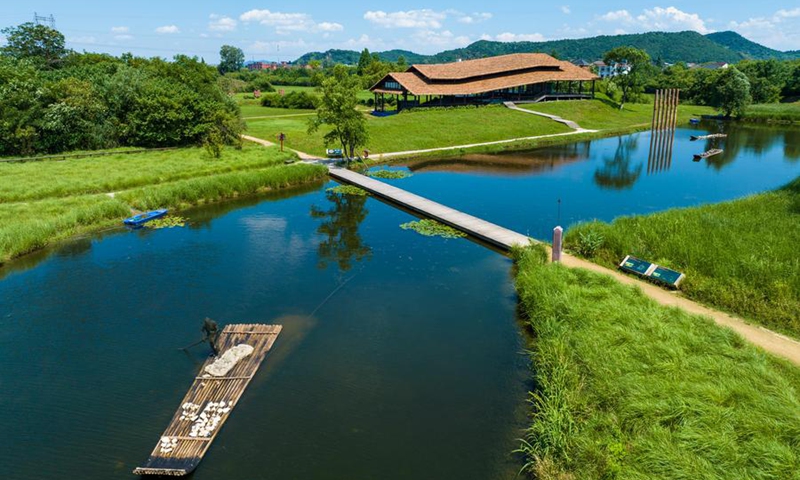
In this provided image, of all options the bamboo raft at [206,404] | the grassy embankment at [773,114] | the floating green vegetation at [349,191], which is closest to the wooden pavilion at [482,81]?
the grassy embankment at [773,114]

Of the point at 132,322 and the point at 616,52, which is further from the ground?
the point at 616,52

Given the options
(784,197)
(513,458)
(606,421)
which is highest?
(784,197)

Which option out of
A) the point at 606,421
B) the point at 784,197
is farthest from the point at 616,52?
the point at 606,421

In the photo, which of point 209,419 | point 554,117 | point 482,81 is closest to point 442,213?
point 209,419

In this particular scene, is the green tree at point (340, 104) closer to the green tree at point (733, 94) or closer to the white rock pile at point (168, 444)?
the white rock pile at point (168, 444)

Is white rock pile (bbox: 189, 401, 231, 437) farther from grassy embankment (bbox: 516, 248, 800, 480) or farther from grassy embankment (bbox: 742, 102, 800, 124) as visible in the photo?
grassy embankment (bbox: 742, 102, 800, 124)

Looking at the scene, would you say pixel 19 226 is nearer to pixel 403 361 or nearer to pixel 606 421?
pixel 403 361

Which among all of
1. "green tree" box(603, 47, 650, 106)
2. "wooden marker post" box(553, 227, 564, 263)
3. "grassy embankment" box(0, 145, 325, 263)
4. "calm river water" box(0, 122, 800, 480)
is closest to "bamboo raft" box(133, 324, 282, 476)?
"calm river water" box(0, 122, 800, 480)

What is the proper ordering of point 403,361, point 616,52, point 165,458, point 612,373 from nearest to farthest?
1. point 165,458
2. point 612,373
3. point 403,361
4. point 616,52
